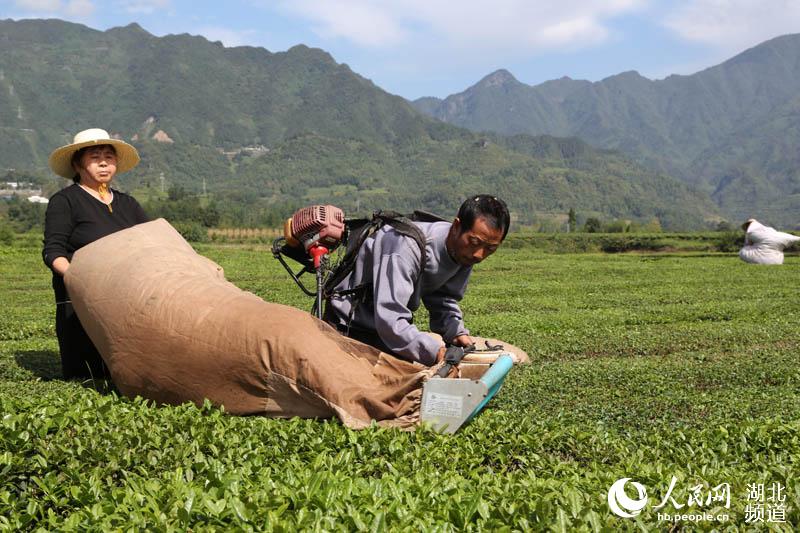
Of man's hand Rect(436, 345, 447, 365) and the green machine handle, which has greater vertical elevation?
man's hand Rect(436, 345, 447, 365)

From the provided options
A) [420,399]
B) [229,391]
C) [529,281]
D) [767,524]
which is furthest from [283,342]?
Result: [529,281]

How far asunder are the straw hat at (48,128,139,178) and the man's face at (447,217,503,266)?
119 inches

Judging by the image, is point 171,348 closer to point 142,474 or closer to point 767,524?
point 142,474

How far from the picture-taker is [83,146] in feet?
21.7

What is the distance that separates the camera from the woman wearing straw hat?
21.3ft

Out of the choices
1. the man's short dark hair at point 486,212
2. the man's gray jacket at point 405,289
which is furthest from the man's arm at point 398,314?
the man's short dark hair at point 486,212

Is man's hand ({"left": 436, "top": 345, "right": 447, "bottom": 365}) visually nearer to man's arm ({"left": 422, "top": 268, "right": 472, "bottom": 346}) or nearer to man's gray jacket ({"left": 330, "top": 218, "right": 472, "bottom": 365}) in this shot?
man's gray jacket ({"left": 330, "top": 218, "right": 472, "bottom": 365})

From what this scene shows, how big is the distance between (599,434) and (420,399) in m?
1.25

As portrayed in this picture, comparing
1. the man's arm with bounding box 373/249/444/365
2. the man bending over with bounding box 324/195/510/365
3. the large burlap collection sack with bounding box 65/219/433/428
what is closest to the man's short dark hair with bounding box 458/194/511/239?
the man bending over with bounding box 324/195/510/365

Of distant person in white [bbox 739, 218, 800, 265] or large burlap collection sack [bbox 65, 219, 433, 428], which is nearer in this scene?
large burlap collection sack [bbox 65, 219, 433, 428]

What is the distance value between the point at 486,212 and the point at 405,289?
0.71 metres

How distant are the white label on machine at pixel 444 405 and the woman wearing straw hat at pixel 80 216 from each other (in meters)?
3.08

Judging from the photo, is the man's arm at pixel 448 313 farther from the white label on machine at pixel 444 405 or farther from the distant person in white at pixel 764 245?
the distant person in white at pixel 764 245

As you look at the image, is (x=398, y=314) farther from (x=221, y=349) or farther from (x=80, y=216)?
(x=80, y=216)
